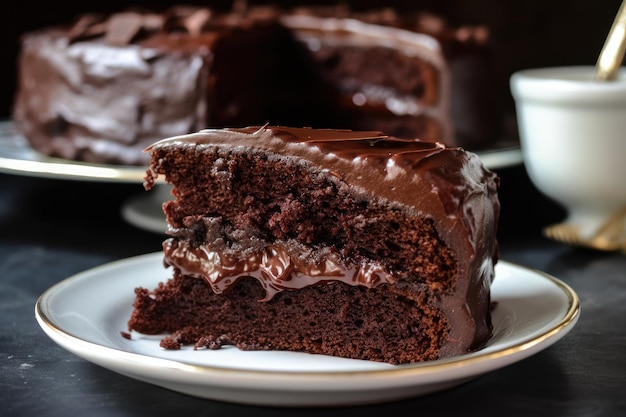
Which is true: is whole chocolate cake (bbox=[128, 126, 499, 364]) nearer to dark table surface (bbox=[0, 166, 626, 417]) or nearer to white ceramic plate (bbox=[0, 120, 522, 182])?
dark table surface (bbox=[0, 166, 626, 417])

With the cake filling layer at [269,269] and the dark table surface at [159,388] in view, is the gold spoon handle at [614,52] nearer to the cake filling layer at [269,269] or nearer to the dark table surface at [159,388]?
the dark table surface at [159,388]

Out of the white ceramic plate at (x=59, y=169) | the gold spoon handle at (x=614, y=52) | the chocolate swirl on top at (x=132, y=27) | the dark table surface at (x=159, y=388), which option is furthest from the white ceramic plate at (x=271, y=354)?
the chocolate swirl on top at (x=132, y=27)

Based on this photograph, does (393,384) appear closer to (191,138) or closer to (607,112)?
(191,138)

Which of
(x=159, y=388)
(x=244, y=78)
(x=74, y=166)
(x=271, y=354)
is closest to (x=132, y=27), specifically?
(x=244, y=78)

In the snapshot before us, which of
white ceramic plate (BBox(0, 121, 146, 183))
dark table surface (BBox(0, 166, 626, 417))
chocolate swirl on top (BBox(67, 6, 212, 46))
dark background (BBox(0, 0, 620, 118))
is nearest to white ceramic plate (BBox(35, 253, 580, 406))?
dark table surface (BBox(0, 166, 626, 417))

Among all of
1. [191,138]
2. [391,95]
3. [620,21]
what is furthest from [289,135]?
[391,95]
